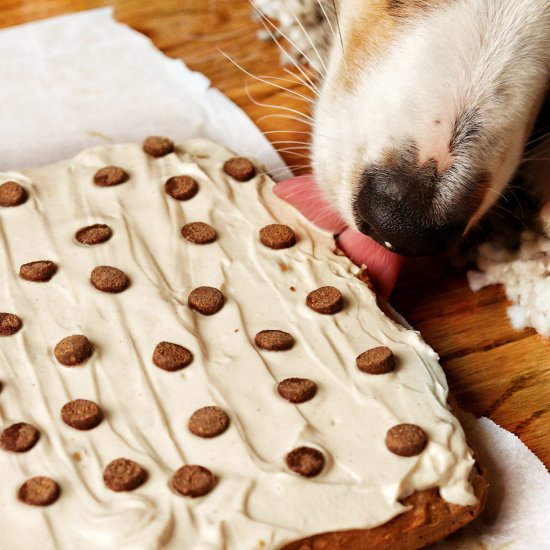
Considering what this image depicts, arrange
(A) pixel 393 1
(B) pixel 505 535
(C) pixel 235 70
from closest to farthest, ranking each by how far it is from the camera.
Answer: (B) pixel 505 535, (A) pixel 393 1, (C) pixel 235 70

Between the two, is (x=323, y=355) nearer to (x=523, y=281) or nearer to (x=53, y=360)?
(x=53, y=360)

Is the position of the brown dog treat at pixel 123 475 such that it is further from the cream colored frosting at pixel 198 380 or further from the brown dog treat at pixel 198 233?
the brown dog treat at pixel 198 233

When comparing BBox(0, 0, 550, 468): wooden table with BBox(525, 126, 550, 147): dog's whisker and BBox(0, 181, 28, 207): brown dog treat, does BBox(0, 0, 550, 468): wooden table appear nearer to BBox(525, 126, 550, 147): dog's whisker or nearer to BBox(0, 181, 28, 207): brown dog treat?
BBox(525, 126, 550, 147): dog's whisker

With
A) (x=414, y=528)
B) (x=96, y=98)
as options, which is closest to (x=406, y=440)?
(x=414, y=528)

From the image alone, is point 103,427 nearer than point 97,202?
Yes

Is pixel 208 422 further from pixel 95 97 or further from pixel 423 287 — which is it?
pixel 95 97

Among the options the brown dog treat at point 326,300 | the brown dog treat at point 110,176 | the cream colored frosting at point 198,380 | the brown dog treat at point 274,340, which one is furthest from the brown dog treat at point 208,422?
the brown dog treat at point 110,176

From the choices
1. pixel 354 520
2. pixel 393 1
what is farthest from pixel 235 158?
pixel 354 520
